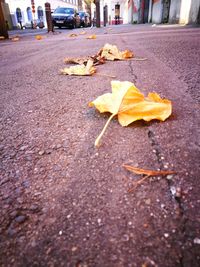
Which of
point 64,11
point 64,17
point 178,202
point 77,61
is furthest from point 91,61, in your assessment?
point 64,11

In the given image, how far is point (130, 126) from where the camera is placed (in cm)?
121

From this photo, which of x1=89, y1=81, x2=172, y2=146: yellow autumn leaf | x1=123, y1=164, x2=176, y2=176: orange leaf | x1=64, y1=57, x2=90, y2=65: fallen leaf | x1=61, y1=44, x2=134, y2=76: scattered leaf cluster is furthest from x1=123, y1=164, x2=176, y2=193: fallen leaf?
x1=64, y1=57, x2=90, y2=65: fallen leaf

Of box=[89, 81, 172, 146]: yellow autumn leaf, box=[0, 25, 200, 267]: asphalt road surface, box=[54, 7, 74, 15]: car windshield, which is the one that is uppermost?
box=[54, 7, 74, 15]: car windshield

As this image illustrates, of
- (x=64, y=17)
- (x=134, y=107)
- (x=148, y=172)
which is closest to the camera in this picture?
(x=148, y=172)

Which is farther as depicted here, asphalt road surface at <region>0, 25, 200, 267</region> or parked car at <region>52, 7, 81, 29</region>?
parked car at <region>52, 7, 81, 29</region>

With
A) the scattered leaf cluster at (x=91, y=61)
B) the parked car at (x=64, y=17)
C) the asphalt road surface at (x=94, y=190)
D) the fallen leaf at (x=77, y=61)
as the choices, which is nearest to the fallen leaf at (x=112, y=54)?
the scattered leaf cluster at (x=91, y=61)

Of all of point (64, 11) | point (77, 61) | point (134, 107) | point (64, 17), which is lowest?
point (77, 61)

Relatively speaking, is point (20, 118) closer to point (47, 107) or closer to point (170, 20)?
point (47, 107)

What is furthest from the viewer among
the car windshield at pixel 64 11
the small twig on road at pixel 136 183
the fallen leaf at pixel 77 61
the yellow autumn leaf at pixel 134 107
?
the car windshield at pixel 64 11

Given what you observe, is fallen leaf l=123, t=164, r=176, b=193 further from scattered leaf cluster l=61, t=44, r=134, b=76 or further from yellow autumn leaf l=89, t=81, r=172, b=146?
scattered leaf cluster l=61, t=44, r=134, b=76

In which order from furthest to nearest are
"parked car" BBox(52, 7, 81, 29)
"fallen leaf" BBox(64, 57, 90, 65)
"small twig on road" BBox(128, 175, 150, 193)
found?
1. "parked car" BBox(52, 7, 81, 29)
2. "fallen leaf" BBox(64, 57, 90, 65)
3. "small twig on road" BBox(128, 175, 150, 193)

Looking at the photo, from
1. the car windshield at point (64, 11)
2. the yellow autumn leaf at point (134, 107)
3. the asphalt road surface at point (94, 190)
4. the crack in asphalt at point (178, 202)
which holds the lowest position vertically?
the asphalt road surface at point (94, 190)

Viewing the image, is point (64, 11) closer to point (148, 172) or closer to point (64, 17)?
Answer: point (64, 17)

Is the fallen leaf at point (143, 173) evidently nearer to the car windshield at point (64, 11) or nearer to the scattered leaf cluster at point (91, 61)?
the scattered leaf cluster at point (91, 61)
